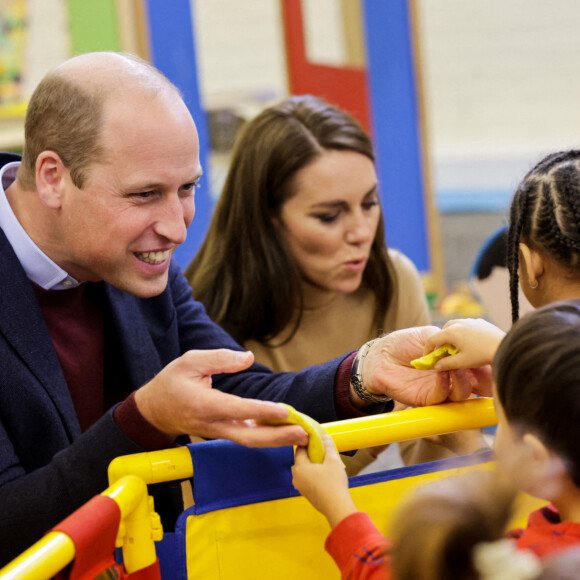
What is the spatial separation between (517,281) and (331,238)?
484 millimetres

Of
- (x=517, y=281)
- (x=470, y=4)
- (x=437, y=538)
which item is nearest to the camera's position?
(x=437, y=538)

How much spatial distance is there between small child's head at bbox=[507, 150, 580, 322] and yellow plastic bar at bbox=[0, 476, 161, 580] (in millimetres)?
745

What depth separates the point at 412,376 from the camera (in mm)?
1212

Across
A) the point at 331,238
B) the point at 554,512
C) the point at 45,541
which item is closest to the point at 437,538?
the point at 554,512

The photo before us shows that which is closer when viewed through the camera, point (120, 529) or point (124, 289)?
point (120, 529)

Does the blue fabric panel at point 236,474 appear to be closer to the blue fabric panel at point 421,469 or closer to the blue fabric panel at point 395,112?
the blue fabric panel at point 421,469

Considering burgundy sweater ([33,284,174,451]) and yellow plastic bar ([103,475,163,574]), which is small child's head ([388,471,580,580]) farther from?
burgundy sweater ([33,284,174,451])

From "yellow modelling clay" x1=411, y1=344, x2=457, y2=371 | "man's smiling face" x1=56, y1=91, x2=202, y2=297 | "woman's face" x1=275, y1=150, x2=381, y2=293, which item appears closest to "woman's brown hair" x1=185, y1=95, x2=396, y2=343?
"woman's face" x1=275, y1=150, x2=381, y2=293

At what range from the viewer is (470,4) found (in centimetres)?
625

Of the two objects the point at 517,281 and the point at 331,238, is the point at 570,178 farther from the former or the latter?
the point at 331,238

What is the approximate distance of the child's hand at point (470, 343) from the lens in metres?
1.10

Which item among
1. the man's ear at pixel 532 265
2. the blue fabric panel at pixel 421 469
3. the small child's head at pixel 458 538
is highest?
the man's ear at pixel 532 265

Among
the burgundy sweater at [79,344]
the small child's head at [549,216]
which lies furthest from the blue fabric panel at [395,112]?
the burgundy sweater at [79,344]

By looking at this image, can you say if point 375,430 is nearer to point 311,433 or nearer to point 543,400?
point 311,433
